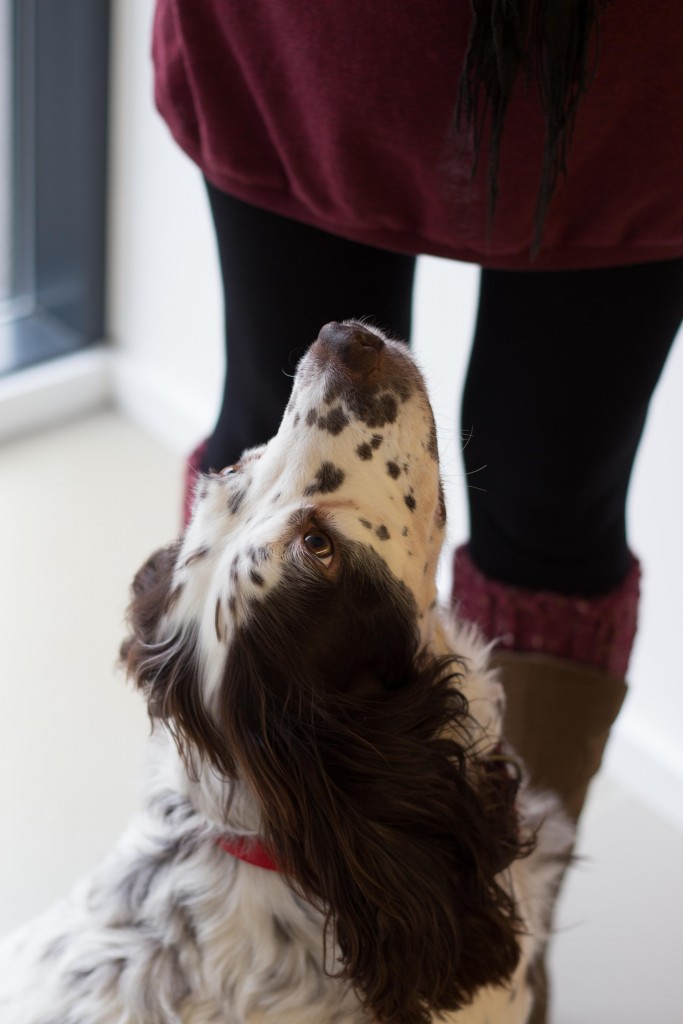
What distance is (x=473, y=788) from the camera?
1396mm

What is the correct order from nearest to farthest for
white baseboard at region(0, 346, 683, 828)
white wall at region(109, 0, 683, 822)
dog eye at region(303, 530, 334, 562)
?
dog eye at region(303, 530, 334, 562) → white wall at region(109, 0, 683, 822) → white baseboard at region(0, 346, 683, 828)

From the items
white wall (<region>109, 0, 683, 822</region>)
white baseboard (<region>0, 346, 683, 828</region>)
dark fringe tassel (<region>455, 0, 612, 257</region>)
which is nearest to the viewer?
dark fringe tassel (<region>455, 0, 612, 257</region>)

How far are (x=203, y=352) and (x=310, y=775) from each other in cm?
186

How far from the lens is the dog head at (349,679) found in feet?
4.03

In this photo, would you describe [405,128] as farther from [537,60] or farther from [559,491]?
[559,491]

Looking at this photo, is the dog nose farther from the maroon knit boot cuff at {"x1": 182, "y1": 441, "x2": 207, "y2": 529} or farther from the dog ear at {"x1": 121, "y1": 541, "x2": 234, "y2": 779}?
the maroon knit boot cuff at {"x1": 182, "y1": 441, "x2": 207, "y2": 529}

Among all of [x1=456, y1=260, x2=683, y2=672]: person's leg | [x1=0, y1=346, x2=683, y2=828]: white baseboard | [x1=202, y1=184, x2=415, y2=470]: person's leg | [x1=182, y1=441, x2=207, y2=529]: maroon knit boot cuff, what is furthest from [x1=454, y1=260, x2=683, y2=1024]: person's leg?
[x1=0, y1=346, x2=683, y2=828]: white baseboard

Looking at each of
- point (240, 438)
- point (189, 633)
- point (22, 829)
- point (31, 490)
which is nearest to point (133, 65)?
point (31, 490)

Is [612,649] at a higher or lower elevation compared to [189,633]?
lower

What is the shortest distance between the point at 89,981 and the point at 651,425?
4.09 ft

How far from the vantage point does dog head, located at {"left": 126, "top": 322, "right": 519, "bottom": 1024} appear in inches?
48.4

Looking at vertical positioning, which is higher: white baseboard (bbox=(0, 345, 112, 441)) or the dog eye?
the dog eye

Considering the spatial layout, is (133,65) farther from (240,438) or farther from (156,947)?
(156,947)

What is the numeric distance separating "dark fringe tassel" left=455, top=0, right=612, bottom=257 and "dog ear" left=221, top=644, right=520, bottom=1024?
554 millimetres
